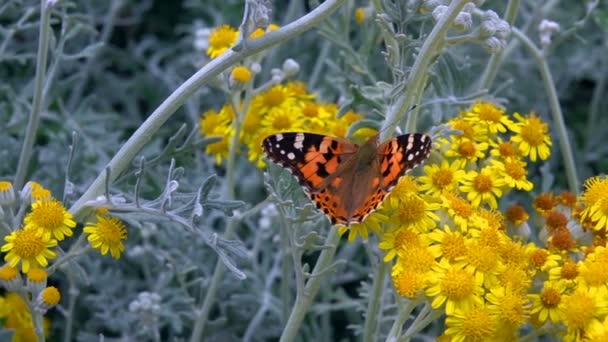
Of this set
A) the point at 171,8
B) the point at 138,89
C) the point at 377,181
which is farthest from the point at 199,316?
the point at 171,8

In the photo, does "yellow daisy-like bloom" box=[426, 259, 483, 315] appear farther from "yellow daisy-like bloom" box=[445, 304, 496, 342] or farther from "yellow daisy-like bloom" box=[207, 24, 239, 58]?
"yellow daisy-like bloom" box=[207, 24, 239, 58]

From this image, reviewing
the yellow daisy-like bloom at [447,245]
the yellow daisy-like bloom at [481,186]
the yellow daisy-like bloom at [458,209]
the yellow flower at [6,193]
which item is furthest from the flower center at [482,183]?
the yellow flower at [6,193]

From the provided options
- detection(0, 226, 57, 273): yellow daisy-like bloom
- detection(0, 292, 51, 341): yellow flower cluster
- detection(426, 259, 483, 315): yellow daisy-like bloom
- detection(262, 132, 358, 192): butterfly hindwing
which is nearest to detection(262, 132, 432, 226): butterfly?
detection(262, 132, 358, 192): butterfly hindwing

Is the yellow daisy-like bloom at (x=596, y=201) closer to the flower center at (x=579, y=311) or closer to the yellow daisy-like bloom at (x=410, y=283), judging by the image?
the flower center at (x=579, y=311)

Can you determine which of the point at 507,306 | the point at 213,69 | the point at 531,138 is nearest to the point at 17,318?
the point at 213,69

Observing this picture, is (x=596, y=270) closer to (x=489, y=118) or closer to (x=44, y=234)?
(x=489, y=118)
